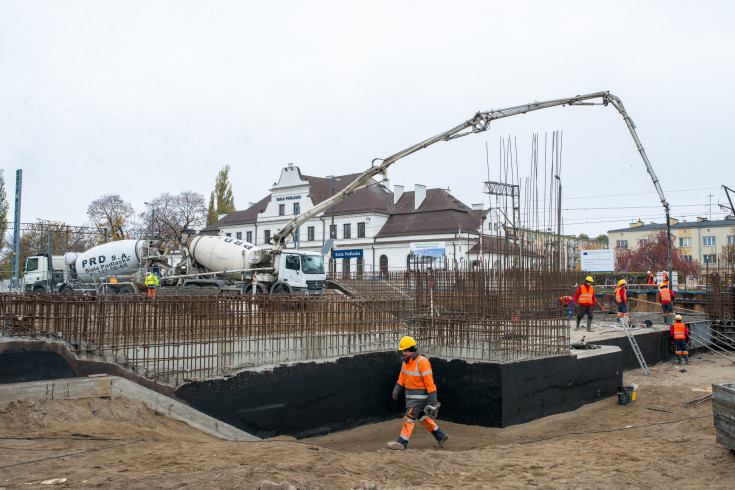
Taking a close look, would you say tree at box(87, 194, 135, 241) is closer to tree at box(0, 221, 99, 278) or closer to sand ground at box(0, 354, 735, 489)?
tree at box(0, 221, 99, 278)

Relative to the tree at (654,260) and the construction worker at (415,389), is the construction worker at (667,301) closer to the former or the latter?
the construction worker at (415,389)

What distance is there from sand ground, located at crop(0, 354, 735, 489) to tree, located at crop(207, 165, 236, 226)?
64.2 meters

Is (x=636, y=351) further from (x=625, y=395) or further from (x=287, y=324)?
(x=287, y=324)

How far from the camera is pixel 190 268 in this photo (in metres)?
25.2

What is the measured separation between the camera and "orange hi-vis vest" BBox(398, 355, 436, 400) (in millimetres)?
8102

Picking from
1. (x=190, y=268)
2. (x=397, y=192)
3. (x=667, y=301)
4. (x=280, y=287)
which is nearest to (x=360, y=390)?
(x=667, y=301)

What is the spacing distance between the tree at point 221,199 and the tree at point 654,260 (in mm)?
46107

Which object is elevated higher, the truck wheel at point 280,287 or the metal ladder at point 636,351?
the truck wheel at point 280,287

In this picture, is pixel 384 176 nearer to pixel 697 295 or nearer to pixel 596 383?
pixel 596 383

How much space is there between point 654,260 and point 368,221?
96.9 feet

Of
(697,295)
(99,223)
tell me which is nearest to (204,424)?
(697,295)

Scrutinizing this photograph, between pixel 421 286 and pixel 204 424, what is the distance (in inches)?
219

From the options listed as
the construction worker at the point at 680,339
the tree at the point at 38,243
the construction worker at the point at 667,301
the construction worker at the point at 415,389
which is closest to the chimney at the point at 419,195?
the tree at the point at 38,243

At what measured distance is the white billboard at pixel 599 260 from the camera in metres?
40.3
